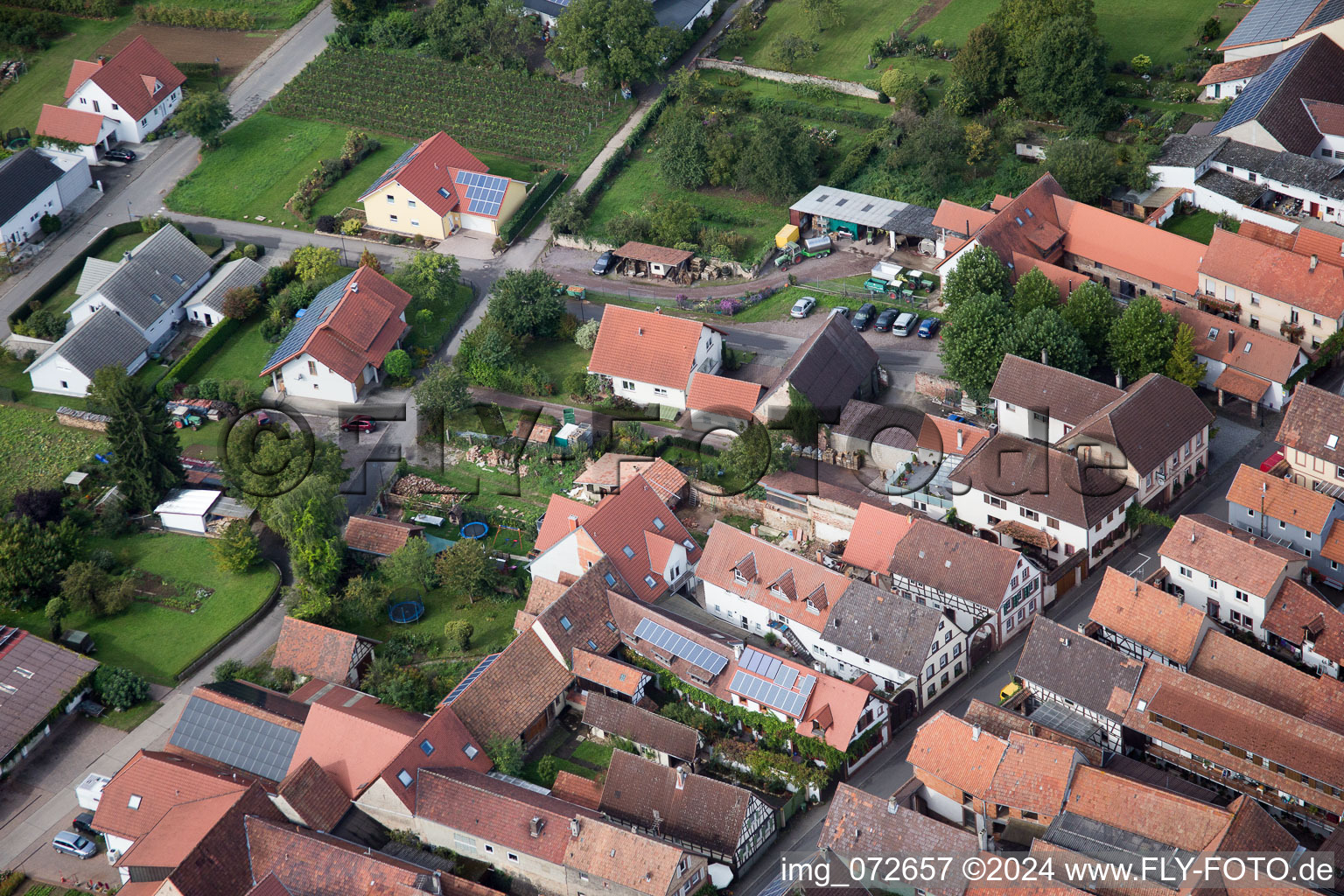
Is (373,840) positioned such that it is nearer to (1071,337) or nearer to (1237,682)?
(1237,682)

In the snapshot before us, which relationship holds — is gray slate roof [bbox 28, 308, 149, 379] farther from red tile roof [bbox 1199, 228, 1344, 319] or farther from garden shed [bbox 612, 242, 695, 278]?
red tile roof [bbox 1199, 228, 1344, 319]

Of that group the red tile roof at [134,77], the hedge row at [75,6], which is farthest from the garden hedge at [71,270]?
the hedge row at [75,6]

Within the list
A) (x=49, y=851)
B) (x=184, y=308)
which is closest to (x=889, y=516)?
(x=49, y=851)

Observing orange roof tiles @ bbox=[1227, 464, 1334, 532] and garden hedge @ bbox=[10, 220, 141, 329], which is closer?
orange roof tiles @ bbox=[1227, 464, 1334, 532]

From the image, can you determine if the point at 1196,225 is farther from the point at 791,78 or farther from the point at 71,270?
the point at 71,270

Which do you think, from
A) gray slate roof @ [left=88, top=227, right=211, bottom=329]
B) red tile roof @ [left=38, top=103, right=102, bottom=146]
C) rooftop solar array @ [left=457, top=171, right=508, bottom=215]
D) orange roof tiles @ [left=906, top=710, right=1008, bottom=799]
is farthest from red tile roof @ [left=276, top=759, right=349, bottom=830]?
red tile roof @ [left=38, top=103, right=102, bottom=146]
